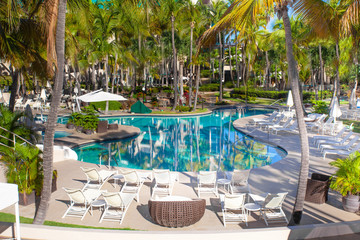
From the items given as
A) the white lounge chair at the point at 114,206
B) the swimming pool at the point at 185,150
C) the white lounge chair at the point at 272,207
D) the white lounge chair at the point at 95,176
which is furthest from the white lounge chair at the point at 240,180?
the white lounge chair at the point at 95,176

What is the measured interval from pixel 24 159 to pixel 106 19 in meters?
21.1

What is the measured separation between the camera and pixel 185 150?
623 inches

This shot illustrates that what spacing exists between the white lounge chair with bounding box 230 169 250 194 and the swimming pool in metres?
3.36

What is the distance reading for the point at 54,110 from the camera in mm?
5934

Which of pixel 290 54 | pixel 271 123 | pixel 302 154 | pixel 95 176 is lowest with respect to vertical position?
pixel 95 176

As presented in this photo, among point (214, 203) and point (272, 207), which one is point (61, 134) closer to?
point (214, 203)

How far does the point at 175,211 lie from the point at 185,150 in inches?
362

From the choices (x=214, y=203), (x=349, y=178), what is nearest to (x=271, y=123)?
(x=349, y=178)

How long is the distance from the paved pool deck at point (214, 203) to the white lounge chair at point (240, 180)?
Answer: 25 centimetres

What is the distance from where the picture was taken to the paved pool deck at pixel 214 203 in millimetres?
6941

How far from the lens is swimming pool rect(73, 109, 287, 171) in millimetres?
13484

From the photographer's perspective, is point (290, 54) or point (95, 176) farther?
point (95, 176)

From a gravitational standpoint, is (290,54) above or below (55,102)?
above

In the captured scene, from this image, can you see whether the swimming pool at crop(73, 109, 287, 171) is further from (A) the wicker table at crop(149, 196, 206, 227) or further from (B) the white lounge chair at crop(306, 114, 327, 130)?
(A) the wicker table at crop(149, 196, 206, 227)
